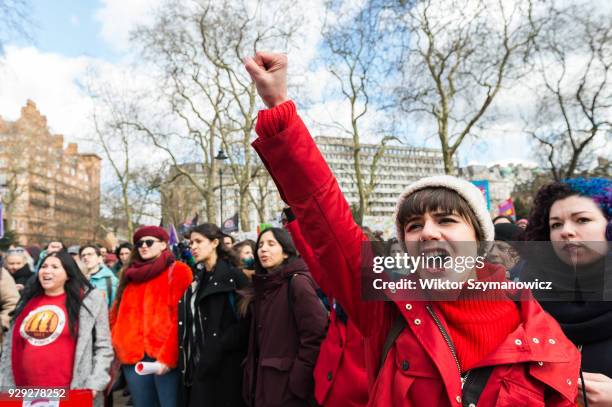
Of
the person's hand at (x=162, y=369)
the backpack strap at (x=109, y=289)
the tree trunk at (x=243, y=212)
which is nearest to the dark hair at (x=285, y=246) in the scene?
the person's hand at (x=162, y=369)

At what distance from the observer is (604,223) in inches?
74.0

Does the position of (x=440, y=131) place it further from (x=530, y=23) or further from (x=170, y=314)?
(x=170, y=314)

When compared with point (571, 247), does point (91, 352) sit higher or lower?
lower

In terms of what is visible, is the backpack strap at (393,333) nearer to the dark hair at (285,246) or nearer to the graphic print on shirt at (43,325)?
the dark hair at (285,246)

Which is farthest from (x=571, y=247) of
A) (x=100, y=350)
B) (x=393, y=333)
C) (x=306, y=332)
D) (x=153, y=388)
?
(x=153, y=388)

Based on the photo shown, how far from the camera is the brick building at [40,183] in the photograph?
115 feet

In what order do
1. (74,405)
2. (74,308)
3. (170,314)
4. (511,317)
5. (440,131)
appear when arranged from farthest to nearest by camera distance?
1. (440,131)
2. (170,314)
3. (74,308)
4. (74,405)
5. (511,317)

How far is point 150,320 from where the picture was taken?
4.12m

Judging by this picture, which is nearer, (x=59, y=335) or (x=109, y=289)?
(x=59, y=335)

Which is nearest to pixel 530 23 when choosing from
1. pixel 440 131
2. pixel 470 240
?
pixel 440 131

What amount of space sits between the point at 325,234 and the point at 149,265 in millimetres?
3504

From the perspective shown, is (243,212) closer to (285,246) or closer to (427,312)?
(285,246)

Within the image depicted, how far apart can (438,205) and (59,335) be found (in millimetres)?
3247

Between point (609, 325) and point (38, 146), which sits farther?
point (38, 146)
